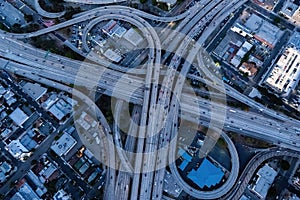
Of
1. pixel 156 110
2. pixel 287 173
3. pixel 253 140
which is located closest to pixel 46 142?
pixel 156 110

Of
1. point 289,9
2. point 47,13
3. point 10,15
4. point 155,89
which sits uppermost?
point 289,9

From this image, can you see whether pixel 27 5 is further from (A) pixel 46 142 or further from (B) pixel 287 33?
(B) pixel 287 33

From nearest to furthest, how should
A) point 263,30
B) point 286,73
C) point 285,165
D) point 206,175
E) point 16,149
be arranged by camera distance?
point 206,175
point 285,165
point 16,149
point 286,73
point 263,30

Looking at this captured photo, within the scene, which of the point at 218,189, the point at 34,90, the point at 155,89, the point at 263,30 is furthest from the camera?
the point at 263,30

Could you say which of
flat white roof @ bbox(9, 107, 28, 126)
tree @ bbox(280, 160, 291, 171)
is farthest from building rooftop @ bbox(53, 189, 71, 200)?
tree @ bbox(280, 160, 291, 171)

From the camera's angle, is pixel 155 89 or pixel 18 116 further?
pixel 155 89

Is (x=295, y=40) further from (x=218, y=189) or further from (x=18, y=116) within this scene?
(x=18, y=116)

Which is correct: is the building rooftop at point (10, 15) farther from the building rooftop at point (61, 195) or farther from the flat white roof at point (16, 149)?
the building rooftop at point (61, 195)

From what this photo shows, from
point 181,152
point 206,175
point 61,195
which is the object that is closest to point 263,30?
point 181,152
